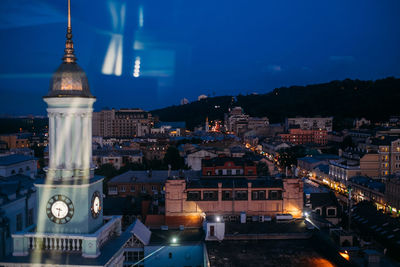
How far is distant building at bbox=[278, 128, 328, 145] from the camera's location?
122750 millimetres

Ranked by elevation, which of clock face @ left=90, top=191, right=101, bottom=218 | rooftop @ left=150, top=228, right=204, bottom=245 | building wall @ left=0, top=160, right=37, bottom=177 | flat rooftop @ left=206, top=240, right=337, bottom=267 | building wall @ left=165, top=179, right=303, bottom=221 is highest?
clock face @ left=90, top=191, right=101, bottom=218

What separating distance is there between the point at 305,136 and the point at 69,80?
11989cm

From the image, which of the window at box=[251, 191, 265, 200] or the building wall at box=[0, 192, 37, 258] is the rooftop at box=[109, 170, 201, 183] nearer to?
the window at box=[251, 191, 265, 200]

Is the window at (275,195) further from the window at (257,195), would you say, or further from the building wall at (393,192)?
the building wall at (393,192)

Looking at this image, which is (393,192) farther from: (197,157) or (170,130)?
(170,130)

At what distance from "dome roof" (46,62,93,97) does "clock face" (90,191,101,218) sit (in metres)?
2.76

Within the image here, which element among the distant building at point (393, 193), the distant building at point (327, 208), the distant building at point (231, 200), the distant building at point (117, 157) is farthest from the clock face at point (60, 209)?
the distant building at point (117, 157)

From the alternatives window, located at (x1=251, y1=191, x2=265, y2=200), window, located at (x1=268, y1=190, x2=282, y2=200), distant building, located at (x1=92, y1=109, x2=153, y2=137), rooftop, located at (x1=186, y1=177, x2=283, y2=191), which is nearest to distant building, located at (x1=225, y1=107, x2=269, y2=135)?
distant building, located at (x1=92, y1=109, x2=153, y2=137)

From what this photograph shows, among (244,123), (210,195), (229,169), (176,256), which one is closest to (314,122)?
(244,123)

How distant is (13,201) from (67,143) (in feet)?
20.0

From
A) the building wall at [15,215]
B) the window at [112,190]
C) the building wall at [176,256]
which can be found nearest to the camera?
the building wall at [15,215]

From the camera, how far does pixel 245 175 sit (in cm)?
4772

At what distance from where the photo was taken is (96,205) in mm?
10398

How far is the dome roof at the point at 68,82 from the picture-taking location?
10047 millimetres
